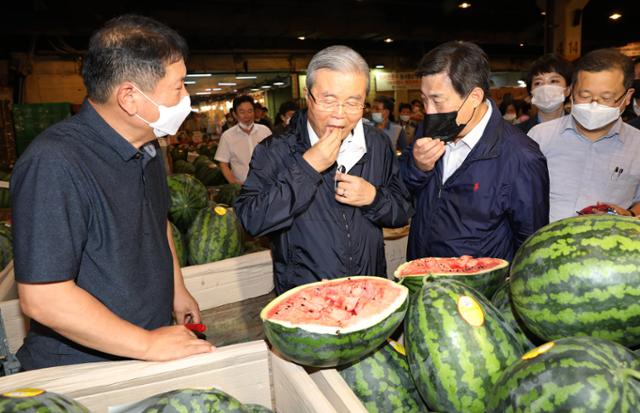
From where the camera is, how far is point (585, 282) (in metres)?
1.30

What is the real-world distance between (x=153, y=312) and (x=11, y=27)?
476 inches

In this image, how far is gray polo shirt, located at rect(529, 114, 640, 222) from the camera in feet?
9.87

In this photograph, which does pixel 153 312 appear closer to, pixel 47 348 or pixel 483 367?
pixel 47 348

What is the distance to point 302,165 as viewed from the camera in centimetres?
215

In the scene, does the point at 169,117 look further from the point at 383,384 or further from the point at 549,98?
the point at 549,98

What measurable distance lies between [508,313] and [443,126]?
1.25 metres

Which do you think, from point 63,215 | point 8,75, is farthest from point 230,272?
point 8,75

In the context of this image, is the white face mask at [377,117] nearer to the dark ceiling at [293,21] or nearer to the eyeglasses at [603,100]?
the dark ceiling at [293,21]

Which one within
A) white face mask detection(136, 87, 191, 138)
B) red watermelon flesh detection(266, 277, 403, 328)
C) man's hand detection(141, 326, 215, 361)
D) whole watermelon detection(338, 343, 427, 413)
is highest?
white face mask detection(136, 87, 191, 138)

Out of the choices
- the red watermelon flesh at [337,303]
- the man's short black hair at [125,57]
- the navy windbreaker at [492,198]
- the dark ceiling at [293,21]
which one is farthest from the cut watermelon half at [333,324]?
the dark ceiling at [293,21]

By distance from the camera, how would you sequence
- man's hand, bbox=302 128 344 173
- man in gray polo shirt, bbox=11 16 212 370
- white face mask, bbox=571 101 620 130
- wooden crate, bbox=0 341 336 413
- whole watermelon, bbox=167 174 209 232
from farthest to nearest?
whole watermelon, bbox=167 174 209 232
white face mask, bbox=571 101 620 130
man's hand, bbox=302 128 344 173
man in gray polo shirt, bbox=11 16 212 370
wooden crate, bbox=0 341 336 413

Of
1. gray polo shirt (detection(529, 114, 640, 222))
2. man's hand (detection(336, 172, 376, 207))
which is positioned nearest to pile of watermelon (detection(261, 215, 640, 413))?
man's hand (detection(336, 172, 376, 207))

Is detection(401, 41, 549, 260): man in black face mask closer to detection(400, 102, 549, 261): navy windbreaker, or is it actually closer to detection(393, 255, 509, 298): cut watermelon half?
detection(400, 102, 549, 261): navy windbreaker

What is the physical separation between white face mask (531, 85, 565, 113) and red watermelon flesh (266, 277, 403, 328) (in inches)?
125
